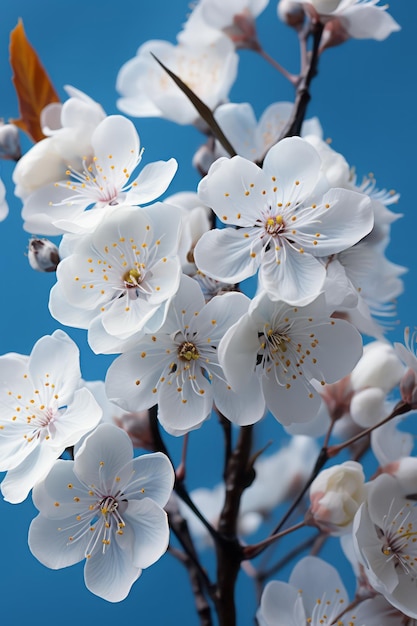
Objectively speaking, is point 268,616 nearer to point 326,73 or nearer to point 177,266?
point 177,266

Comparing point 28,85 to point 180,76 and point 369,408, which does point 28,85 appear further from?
point 369,408

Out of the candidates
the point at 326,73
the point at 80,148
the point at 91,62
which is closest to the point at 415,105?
the point at 326,73

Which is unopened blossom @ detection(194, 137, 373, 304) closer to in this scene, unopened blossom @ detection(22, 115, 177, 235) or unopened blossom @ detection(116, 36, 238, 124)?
unopened blossom @ detection(22, 115, 177, 235)

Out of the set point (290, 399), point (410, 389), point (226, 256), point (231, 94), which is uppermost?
point (226, 256)

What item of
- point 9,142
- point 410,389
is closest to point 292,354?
point 410,389

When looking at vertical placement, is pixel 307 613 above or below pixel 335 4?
below

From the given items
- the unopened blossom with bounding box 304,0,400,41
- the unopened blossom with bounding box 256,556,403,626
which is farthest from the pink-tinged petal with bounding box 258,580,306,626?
the unopened blossom with bounding box 304,0,400,41
